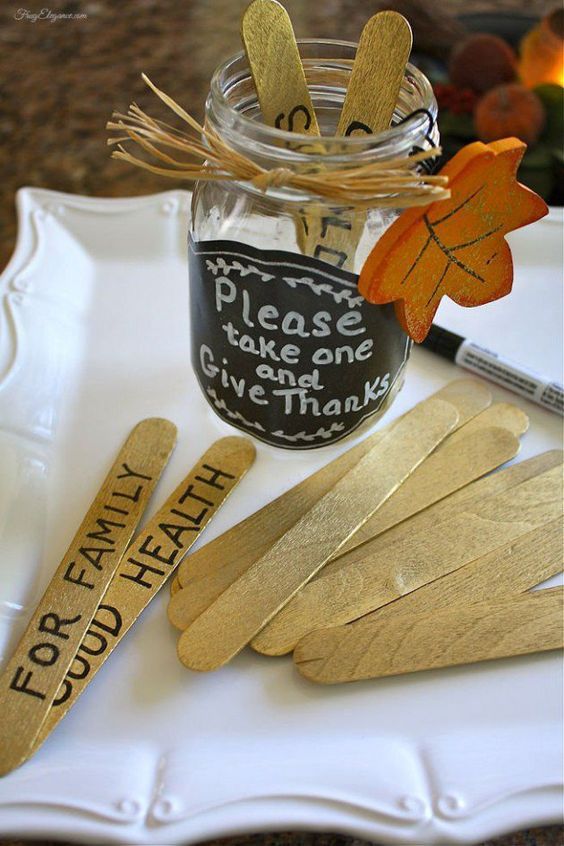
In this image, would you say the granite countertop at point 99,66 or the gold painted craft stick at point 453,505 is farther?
the granite countertop at point 99,66

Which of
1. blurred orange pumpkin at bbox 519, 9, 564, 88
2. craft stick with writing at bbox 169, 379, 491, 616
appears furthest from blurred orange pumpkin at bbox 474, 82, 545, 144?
Result: craft stick with writing at bbox 169, 379, 491, 616

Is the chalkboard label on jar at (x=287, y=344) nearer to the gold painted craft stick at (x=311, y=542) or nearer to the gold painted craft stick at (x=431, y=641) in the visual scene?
the gold painted craft stick at (x=311, y=542)

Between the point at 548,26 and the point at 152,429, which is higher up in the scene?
the point at 548,26

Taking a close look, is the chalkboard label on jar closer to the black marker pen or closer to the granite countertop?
the black marker pen

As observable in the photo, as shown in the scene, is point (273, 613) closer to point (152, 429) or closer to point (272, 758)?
point (272, 758)

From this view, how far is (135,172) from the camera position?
1.05m

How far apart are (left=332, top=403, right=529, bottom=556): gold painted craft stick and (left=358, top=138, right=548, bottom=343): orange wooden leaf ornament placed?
4.2 inches

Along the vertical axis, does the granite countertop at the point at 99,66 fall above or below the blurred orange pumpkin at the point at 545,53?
below

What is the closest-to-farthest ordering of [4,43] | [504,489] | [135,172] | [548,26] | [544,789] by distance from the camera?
[544,789]
[504,489]
[548,26]
[135,172]
[4,43]

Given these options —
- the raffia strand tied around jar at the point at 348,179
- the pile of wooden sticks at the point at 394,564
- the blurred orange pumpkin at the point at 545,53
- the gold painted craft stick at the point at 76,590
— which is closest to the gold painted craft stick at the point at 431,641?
the pile of wooden sticks at the point at 394,564

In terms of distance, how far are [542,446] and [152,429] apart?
27 centimetres

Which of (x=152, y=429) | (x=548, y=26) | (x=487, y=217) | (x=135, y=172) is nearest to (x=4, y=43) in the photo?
(x=135, y=172)

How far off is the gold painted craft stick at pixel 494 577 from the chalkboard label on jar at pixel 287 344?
0.13m

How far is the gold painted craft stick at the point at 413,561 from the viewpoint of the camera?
51cm
